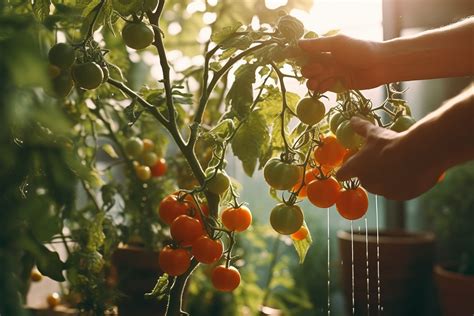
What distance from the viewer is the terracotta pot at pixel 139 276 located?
1.13 m

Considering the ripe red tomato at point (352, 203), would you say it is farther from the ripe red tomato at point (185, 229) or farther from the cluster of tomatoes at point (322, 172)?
the ripe red tomato at point (185, 229)

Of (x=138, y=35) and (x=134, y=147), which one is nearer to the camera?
(x=138, y=35)

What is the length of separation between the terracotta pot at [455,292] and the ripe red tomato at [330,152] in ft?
3.84

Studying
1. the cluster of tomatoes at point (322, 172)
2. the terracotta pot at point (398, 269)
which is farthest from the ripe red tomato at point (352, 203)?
→ the terracotta pot at point (398, 269)

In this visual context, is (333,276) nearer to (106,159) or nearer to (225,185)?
(106,159)

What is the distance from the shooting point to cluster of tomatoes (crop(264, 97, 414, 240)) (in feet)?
2.07

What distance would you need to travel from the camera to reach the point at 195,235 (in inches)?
25.2

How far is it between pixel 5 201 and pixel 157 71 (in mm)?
1287

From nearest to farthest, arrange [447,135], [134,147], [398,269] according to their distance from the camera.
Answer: [447,135], [134,147], [398,269]

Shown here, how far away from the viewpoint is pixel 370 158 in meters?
0.56

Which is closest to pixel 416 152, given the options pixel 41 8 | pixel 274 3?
pixel 41 8

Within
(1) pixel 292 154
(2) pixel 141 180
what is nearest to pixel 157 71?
(2) pixel 141 180

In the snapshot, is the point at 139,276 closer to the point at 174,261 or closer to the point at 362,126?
the point at 174,261

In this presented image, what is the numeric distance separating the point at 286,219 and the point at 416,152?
177 millimetres
